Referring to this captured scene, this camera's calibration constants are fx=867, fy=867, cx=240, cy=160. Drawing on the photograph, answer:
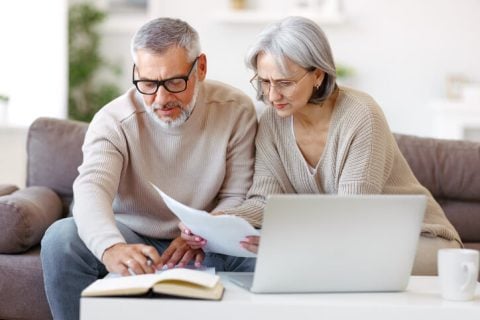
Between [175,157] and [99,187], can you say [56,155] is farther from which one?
[99,187]

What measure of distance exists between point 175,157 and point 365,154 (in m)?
0.56

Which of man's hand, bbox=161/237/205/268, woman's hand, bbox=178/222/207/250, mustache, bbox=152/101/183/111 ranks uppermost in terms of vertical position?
mustache, bbox=152/101/183/111

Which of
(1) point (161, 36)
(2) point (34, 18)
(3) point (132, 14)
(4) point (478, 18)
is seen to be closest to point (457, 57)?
(4) point (478, 18)

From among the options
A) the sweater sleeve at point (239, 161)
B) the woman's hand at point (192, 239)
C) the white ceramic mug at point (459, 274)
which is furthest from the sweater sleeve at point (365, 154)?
the white ceramic mug at point (459, 274)

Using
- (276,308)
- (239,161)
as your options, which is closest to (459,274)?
(276,308)

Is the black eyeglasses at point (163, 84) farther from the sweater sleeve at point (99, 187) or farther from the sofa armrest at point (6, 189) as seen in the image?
the sofa armrest at point (6, 189)

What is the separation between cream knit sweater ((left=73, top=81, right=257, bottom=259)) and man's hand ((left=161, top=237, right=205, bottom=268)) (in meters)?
0.28

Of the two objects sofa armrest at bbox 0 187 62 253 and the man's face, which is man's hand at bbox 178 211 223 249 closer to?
the man's face

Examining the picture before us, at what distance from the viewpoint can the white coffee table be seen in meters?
1.65

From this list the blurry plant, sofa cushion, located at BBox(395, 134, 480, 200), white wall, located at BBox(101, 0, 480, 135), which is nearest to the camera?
sofa cushion, located at BBox(395, 134, 480, 200)

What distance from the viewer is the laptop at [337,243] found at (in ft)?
5.58

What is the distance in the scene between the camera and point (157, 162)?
99.0 inches

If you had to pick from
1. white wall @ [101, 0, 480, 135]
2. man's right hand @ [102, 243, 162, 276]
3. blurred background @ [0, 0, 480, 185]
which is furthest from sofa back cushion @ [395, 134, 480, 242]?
white wall @ [101, 0, 480, 135]

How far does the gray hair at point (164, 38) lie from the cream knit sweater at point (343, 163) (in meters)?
0.33
